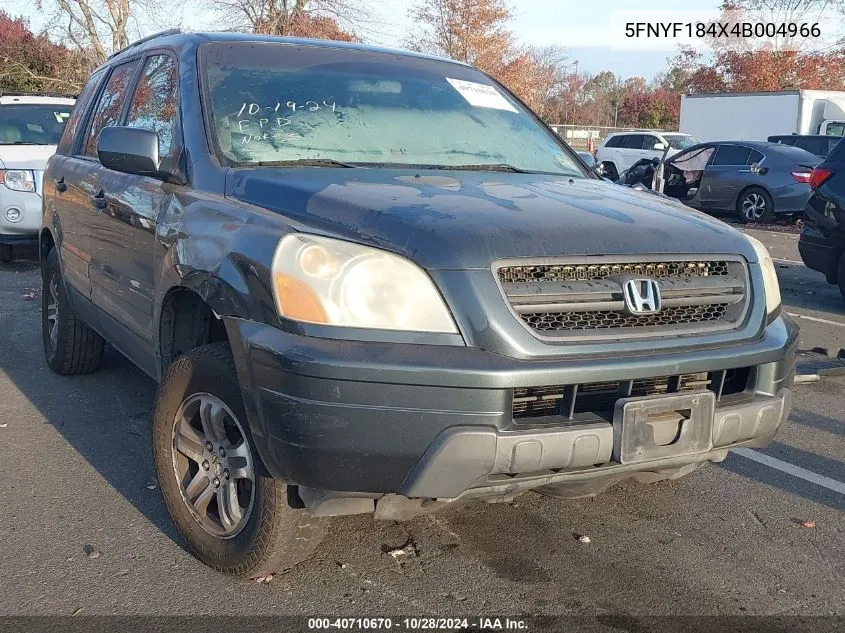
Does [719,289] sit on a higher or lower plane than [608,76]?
lower

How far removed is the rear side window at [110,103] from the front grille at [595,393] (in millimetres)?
2837

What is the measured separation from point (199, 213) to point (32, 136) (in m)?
8.64

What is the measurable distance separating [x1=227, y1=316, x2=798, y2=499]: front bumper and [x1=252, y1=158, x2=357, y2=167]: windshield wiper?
0.92 m

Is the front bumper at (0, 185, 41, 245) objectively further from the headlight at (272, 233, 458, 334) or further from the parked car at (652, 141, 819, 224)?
the parked car at (652, 141, 819, 224)

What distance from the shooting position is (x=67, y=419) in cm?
457

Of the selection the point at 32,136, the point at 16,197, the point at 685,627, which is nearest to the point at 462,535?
the point at 685,627

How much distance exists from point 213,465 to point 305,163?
3.74ft

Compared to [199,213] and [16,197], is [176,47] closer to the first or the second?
[199,213]

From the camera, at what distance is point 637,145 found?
915 inches

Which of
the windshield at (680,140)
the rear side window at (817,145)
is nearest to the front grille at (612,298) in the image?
the rear side window at (817,145)

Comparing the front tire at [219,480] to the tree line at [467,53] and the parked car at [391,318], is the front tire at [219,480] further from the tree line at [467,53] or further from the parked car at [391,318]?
the tree line at [467,53]

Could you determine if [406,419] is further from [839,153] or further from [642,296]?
[839,153]

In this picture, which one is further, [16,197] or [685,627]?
[16,197]

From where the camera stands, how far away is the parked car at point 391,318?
92.5 inches
